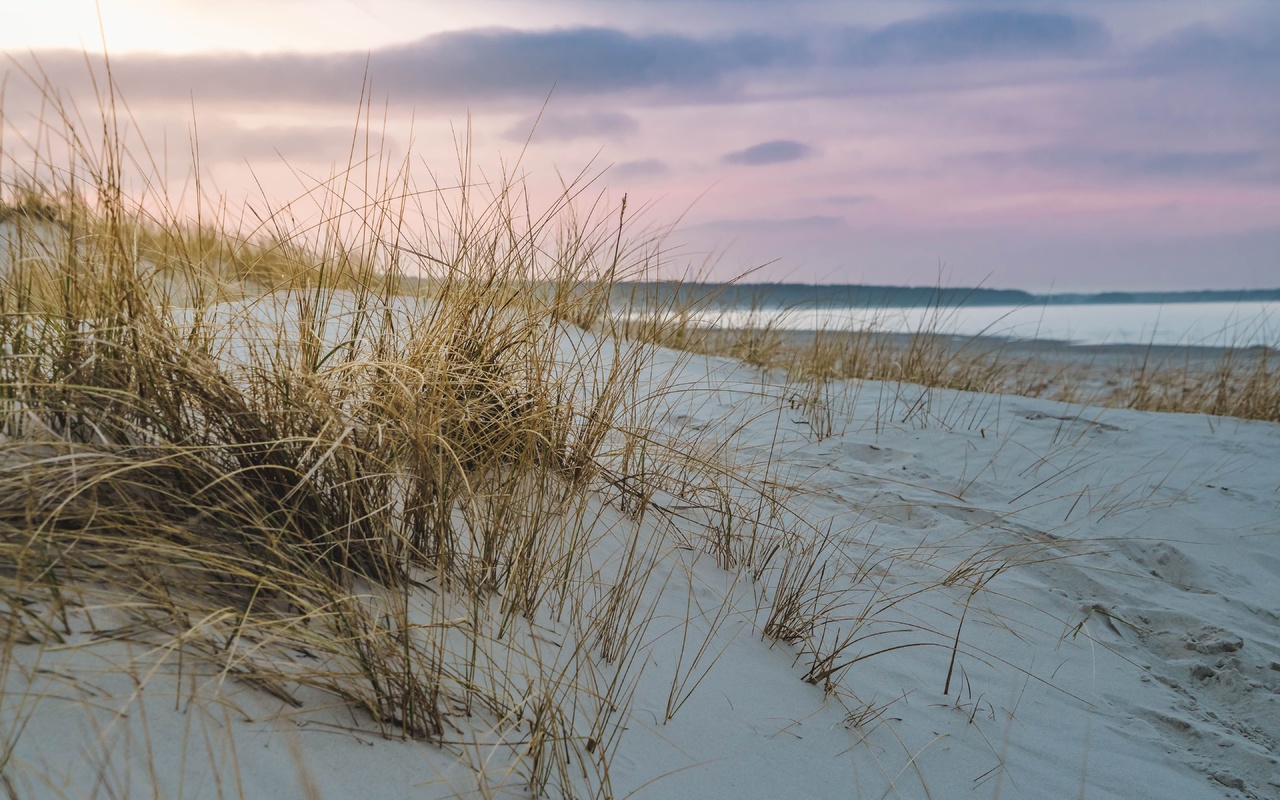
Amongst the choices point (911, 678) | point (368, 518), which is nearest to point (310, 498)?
point (368, 518)

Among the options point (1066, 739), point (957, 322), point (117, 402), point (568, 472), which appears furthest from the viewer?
point (957, 322)

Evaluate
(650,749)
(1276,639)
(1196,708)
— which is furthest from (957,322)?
(650,749)

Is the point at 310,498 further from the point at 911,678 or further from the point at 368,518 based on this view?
the point at 911,678

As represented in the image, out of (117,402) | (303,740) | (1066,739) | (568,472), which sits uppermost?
(117,402)

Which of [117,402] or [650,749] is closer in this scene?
[650,749]

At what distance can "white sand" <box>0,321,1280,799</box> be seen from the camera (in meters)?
1.19

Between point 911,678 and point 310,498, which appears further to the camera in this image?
point 911,678

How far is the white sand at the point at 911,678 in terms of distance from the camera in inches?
46.9

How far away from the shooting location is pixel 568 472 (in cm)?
223

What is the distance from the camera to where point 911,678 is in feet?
6.38

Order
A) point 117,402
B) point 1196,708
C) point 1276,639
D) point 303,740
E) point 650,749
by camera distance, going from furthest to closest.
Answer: point 1276,639
point 1196,708
point 117,402
point 650,749
point 303,740

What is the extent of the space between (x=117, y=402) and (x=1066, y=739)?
2.18 metres

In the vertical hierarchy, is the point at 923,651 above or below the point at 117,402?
below

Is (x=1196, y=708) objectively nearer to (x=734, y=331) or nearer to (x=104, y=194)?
(x=104, y=194)
